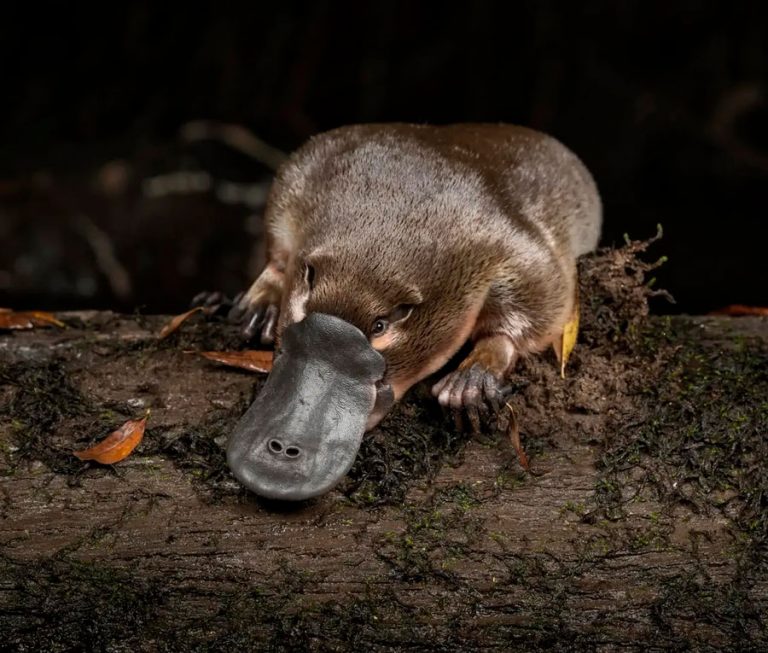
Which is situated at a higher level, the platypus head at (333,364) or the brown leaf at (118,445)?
the platypus head at (333,364)

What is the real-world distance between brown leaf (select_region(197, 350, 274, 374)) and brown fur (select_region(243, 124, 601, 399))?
232 mm

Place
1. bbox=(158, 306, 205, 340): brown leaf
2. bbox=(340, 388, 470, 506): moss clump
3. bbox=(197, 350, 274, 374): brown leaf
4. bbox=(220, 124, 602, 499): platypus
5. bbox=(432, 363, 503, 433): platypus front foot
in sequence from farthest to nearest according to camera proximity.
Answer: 1. bbox=(158, 306, 205, 340): brown leaf
2. bbox=(197, 350, 274, 374): brown leaf
3. bbox=(432, 363, 503, 433): platypus front foot
4. bbox=(340, 388, 470, 506): moss clump
5. bbox=(220, 124, 602, 499): platypus

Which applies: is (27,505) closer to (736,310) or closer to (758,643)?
(758,643)

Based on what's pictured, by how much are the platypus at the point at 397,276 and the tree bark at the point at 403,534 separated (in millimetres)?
173

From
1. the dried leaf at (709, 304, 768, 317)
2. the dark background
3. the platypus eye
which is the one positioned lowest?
the dark background

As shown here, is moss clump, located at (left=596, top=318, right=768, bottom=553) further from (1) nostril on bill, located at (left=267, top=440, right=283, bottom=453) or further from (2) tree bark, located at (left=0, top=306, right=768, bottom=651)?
(1) nostril on bill, located at (left=267, top=440, right=283, bottom=453)

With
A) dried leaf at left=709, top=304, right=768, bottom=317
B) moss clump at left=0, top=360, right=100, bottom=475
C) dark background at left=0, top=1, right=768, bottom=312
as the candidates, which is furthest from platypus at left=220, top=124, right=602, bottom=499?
dark background at left=0, top=1, right=768, bottom=312

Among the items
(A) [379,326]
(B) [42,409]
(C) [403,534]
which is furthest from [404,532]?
(B) [42,409]

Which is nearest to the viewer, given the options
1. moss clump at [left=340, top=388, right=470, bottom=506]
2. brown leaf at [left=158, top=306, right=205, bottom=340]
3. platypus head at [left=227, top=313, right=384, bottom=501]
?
platypus head at [left=227, top=313, right=384, bottom=501]

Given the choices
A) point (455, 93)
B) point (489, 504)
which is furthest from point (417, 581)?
point (455, 93)

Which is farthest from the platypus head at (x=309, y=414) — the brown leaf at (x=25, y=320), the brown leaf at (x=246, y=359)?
the brown leaf at (x=25, y=320)

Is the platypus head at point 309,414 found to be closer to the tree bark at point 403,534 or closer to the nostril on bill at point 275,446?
the nostril on bill at point 275,446

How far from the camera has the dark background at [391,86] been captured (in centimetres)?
590

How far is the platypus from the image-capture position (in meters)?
2.13
